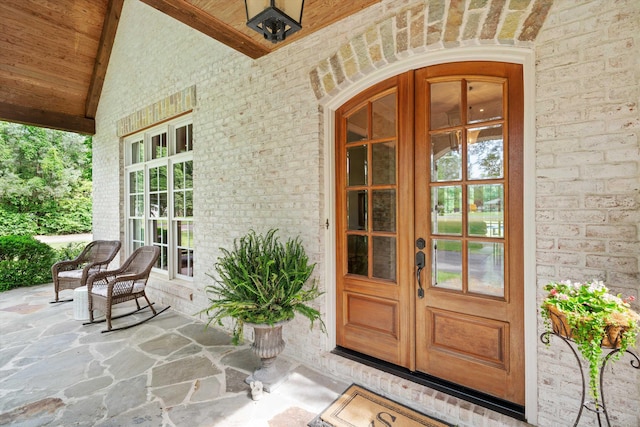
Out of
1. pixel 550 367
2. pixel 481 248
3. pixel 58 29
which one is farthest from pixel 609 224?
pixel 58 29

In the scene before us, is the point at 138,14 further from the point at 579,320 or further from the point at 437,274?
the point at 579,320

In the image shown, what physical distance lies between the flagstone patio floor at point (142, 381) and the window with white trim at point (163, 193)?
1.31m

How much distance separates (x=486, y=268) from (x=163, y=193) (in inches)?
187

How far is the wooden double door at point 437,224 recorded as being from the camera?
201 centimetres

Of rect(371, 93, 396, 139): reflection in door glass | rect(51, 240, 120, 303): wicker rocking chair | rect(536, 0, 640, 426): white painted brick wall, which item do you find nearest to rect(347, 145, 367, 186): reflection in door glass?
rect(371, 93, 396, 139): reflection in door glass

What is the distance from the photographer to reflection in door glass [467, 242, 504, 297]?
2.06m

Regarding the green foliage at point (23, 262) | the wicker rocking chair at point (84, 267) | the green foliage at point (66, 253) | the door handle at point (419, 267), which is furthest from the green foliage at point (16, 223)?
the door handle at point (419, 267)

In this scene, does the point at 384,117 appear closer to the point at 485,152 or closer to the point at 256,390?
the point at 485,152

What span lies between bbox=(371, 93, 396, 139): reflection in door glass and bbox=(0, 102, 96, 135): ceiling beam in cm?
673

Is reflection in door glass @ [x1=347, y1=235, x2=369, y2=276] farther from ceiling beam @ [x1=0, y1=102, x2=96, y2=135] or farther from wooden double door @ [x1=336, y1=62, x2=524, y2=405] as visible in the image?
ceiling beam @ [x1=0, y1=102, x2=96, y2=135]

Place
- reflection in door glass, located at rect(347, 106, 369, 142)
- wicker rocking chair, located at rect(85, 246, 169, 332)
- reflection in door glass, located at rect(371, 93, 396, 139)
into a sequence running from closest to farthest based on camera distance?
reflection in door glass, located at rect(371, 93, 396, 139), reflection in door glass, located at rect(347, 106, 369, 142), wicker rocking chair, located at rect(85, 246, 169, 332)

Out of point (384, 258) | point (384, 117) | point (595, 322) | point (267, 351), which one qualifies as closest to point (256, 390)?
point (267, 351)

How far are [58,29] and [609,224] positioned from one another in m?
7.76

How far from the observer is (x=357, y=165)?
271cm
